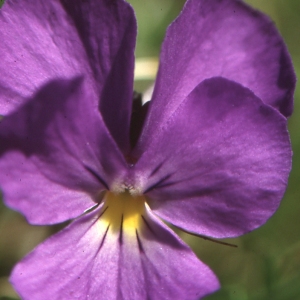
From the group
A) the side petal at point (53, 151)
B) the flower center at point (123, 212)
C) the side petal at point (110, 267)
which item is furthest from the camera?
the flower center at point (123, 212)

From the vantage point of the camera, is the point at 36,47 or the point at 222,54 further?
the point at 222,54

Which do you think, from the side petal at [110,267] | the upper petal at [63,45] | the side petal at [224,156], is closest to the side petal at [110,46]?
the upper petal at [63,45]

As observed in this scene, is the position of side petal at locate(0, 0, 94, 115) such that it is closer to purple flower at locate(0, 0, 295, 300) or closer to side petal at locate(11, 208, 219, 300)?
purple flower at locate(0, 0, 295, 300)

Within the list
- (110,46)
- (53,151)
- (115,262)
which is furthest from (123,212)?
(110,46)

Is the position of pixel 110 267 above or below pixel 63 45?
below

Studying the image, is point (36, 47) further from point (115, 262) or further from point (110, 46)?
point (115, 262)

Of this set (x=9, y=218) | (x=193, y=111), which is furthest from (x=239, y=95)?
(x=9, y=218)

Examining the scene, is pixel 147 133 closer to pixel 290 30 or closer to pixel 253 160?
pixel 253 160

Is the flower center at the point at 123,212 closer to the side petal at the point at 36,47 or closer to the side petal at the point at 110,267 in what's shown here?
the side petal at the point at 110,267

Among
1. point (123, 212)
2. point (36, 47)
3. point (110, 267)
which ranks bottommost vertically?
point (110, 267)
